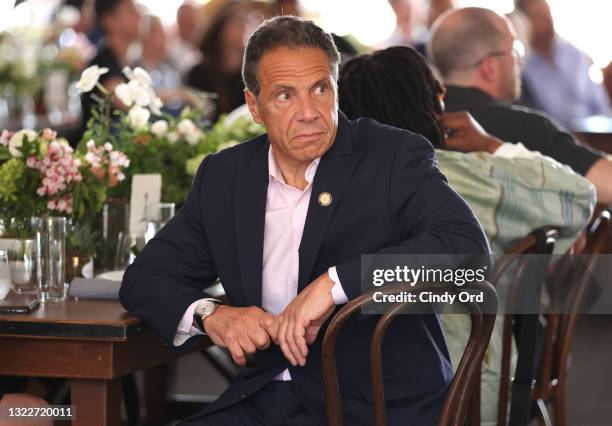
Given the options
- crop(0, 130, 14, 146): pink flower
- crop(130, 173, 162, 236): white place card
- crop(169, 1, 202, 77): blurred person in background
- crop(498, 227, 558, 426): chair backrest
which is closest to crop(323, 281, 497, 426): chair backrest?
crop(498, 227, 558, 426): chair backrest

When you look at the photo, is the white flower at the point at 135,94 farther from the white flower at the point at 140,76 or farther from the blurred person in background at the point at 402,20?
the blurred person in background at the point at 402,20

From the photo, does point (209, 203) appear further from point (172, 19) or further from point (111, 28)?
point (172, 19)

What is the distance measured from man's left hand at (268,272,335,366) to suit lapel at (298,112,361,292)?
0.47 ft

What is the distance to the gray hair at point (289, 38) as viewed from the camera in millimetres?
2145

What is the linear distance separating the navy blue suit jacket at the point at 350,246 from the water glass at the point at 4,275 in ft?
1.03

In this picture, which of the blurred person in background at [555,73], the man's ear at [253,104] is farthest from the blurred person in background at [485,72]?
the blurred person in background at [555,73]

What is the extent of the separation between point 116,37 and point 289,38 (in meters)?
4.19

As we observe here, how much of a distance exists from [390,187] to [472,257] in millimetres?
236

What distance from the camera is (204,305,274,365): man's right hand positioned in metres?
2.04

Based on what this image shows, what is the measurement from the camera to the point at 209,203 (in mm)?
2275

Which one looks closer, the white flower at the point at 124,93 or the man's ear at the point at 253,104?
the man's ear at the point at 253,104

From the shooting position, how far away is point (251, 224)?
2.21 m

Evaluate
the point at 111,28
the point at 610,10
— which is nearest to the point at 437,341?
the point at 111,28

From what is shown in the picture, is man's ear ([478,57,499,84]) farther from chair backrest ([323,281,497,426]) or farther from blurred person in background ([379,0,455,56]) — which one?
blurred person in background ([379,0,455,56])
